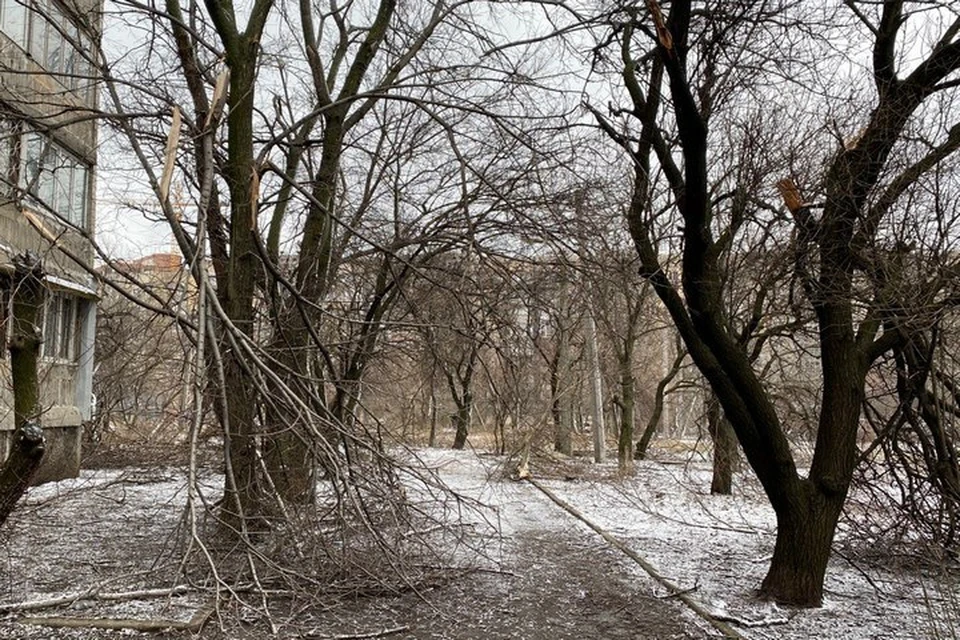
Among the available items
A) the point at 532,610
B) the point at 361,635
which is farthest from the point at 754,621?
the point at 361,635

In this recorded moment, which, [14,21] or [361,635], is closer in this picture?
[361,635]

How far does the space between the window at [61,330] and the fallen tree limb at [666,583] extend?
978 cm

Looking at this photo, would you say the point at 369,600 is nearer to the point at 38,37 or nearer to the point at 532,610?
the point at 532,610

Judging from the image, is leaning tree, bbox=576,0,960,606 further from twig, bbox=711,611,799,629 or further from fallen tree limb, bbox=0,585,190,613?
fallen tree limb, bbox=0,585,190,613

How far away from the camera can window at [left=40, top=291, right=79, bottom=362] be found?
15179mm

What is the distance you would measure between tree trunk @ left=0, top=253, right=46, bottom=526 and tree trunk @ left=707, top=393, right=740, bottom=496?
7686mm

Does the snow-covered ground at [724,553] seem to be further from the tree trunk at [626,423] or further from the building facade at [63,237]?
the building facade at [63,237]

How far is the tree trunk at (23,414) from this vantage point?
4398mm

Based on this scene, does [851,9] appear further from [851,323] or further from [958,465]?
[958,465]

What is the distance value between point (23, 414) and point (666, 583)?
5847mm

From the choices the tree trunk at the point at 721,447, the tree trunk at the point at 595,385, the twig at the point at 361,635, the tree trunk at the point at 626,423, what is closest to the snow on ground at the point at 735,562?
the tree trunk at the point at 721,447

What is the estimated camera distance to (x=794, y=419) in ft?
39.7

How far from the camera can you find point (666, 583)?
26.1 ft

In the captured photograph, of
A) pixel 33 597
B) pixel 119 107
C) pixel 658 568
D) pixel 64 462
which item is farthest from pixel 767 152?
pixel 64 462
